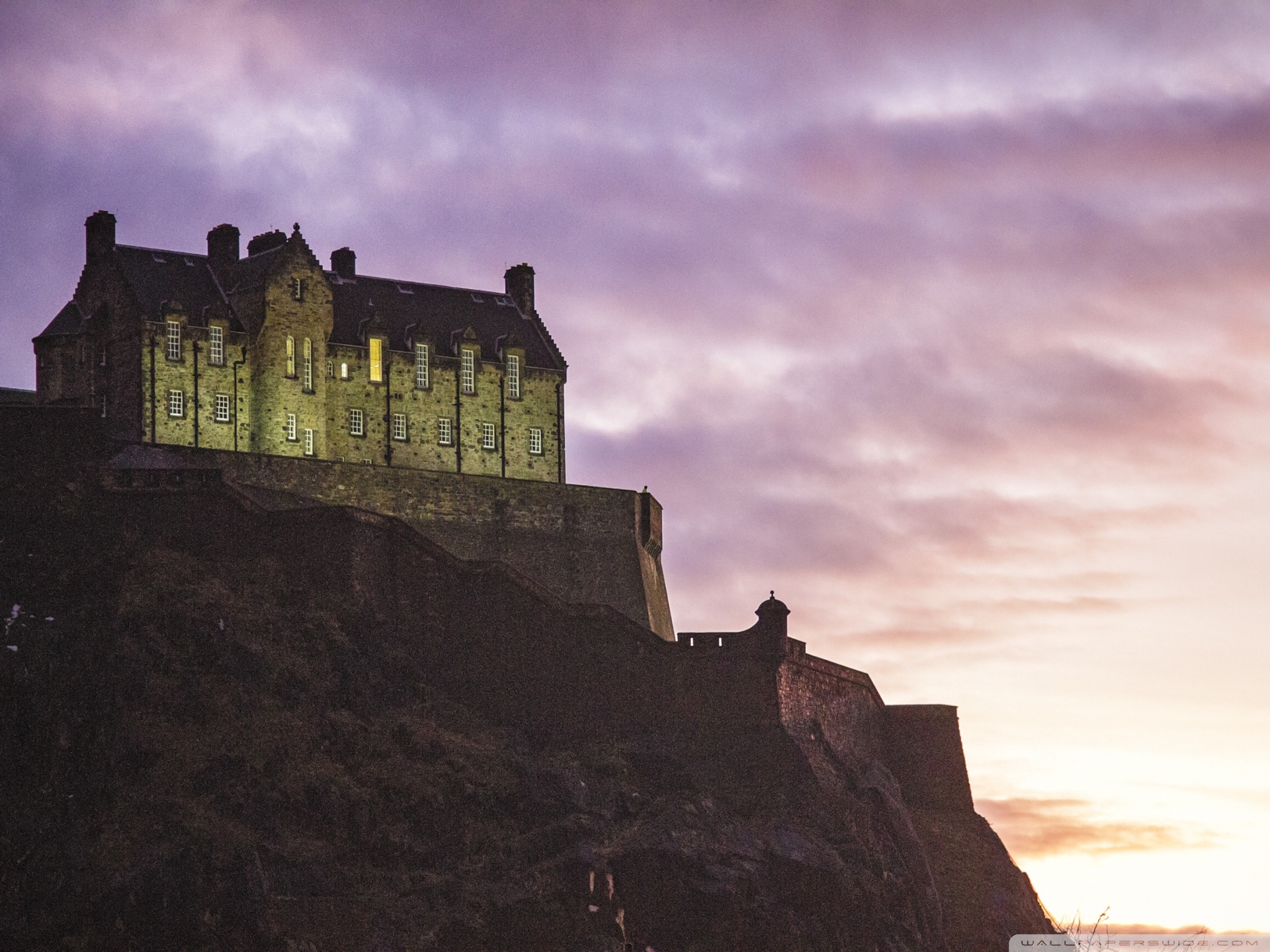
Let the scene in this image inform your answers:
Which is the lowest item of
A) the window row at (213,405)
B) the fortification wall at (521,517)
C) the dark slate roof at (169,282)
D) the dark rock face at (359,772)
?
Result: the dark rock face at (359,772)

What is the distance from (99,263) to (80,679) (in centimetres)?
2090

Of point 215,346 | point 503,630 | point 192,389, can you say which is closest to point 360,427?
point 215,346

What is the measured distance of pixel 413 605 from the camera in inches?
2847

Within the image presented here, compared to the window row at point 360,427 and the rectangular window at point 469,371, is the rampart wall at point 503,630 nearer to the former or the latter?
the window row at point 360,427

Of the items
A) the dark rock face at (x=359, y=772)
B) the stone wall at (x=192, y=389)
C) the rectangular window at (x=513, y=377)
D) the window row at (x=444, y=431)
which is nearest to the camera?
the dark rock face at (x=359, y=772)

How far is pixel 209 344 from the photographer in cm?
8031

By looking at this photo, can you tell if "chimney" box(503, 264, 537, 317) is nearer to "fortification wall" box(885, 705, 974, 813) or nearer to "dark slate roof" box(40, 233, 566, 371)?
"dark slate roof" box(40, 233, 566, 371)

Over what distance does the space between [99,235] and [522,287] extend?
16.8 meters

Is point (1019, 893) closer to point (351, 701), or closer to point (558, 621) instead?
point (558, 621)

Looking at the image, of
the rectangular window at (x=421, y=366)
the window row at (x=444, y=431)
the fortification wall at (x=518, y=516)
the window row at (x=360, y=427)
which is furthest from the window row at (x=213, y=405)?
the rectangular window at (x=421, y=366)

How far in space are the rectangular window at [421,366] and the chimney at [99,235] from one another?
11030 millimetres

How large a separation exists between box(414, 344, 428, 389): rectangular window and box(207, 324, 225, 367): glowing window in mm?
7353

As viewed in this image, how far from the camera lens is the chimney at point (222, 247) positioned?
273 feet

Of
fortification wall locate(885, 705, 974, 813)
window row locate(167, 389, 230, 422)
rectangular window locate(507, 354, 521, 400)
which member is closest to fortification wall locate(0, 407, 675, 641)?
window row locate(167, 389, 230, 422)
